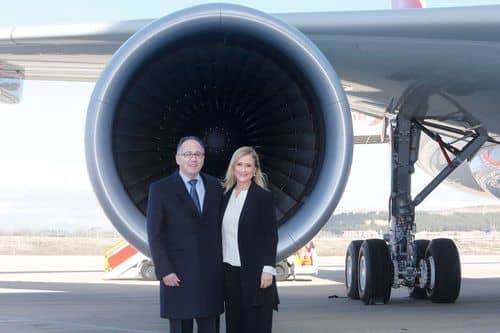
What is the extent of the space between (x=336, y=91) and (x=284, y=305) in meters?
3.67

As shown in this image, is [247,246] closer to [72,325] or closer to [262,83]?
[262,83]

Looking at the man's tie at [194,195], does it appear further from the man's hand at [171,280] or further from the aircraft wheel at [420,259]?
the aircraft wheel at [420,259]

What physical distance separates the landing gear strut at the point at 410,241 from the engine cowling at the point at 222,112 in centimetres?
233

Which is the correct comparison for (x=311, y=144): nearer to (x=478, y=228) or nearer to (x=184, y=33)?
(x=184, y=33)

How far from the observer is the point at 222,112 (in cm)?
604

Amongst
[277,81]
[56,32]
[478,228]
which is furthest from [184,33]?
[478,228]

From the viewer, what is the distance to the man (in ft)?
14.2

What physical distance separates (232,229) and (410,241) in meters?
4.44

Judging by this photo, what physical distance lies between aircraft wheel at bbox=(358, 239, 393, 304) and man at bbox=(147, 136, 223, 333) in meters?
4.35

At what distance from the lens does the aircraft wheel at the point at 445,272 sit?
8680 millimetres

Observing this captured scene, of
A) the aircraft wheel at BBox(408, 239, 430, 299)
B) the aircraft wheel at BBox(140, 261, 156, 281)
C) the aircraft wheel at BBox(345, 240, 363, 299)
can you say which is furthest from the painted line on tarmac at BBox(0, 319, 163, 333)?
the aircraft wheel at BBox(140, 261, 156, 281)

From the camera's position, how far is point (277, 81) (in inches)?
225

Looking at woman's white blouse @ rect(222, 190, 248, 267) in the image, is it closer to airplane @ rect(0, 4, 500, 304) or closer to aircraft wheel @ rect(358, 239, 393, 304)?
airplane @ rect(0, 4, 500, 304)

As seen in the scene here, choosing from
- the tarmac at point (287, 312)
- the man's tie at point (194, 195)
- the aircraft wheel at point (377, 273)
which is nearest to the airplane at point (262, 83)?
the man's tie at point (194, 195)
